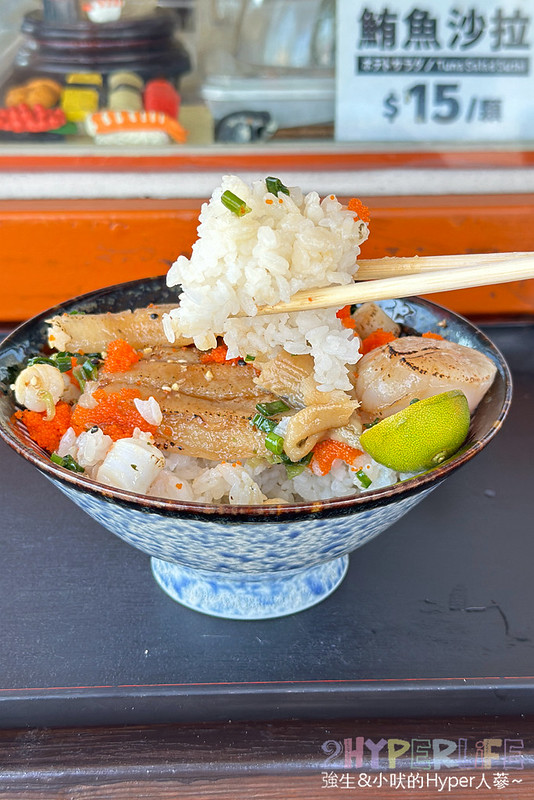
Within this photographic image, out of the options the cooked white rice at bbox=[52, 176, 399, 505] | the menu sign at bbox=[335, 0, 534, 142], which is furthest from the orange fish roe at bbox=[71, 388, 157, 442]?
the menu sign at bbox=[335, 0, 534, 142]

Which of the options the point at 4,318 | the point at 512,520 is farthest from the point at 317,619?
the point at 4,318

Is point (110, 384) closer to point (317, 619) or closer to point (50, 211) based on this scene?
point (317, 619)

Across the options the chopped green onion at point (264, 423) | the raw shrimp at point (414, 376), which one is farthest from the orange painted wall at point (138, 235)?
the chopped green onion at point (264, 423)

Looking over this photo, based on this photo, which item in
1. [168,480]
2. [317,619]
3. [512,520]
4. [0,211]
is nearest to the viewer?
[168,480]

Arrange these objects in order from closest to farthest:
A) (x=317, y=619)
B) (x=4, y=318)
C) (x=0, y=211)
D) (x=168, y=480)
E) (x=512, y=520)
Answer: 1. (x=168, y=480)
2. (x=317, y=619)
3. (x=512, y=520)
4. (x=0, y=211)
5. (x=4, y=318)

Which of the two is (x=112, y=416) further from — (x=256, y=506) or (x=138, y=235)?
(x=138, y=235)

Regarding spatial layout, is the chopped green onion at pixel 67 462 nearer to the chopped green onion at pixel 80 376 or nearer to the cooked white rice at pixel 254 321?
the cooked white rice at pixel 254 321
